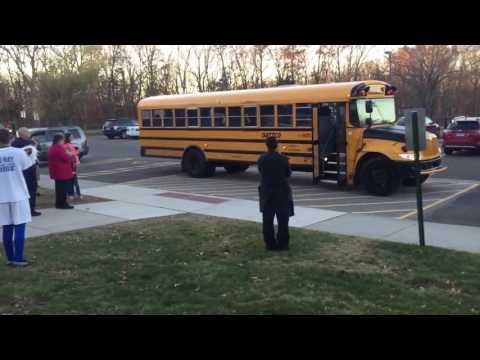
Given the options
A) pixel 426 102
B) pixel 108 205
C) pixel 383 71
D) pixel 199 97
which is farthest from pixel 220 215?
pixel 383 71

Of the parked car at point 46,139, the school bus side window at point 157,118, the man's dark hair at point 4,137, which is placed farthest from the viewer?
the parked car at point 46,139

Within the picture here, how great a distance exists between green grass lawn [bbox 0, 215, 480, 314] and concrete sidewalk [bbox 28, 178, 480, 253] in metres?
0.71

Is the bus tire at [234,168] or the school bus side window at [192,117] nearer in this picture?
the school bus side window at [192,117]

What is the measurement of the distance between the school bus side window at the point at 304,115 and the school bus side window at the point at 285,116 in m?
0.24

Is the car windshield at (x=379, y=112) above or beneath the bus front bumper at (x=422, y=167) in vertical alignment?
above

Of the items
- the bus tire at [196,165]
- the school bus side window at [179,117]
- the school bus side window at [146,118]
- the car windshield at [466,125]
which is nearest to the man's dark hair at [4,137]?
the bus tire at [196,165]

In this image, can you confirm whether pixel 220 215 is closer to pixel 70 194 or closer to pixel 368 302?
pixel 70 194

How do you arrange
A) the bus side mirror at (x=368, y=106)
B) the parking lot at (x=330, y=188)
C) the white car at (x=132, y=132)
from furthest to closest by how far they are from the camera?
the white car at (x=132, y=132) < the bus side mirror at (x=368, y=106) < the parking lot at (x=330, y=188)

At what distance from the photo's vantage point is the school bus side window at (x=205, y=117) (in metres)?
16.7

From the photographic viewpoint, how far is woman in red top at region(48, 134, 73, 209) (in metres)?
11.8

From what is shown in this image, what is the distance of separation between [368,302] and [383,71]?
44.4 metres

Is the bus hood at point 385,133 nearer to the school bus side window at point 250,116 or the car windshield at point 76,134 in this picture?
the school bus side window at point 250,116

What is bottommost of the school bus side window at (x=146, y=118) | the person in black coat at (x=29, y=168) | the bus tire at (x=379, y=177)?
the bus tire at (x=379, y=177)

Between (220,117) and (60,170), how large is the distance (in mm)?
5882
